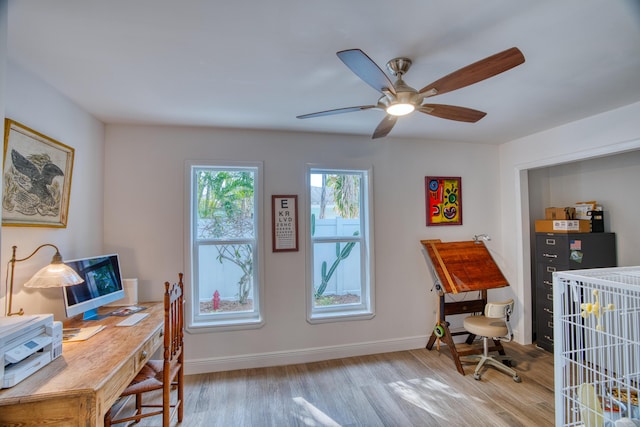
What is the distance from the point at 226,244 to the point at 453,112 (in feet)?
7.88

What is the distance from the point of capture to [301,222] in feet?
10.6

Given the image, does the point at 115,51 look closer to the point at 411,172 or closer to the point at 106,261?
the point at 106,261

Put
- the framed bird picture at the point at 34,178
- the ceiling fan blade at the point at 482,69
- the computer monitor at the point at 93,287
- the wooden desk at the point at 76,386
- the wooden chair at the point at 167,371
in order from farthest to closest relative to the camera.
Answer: the computer monitor at the point at 93,287
the wooden chair at the point at 167,371
the framed bird picture at the point at 34,178
the ceiling fan blade at the point at 482,69
the wooden desk at the point at 76,386

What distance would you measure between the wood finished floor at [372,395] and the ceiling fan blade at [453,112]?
2211 millimetres

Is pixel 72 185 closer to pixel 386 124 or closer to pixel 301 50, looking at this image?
pixel 301 50

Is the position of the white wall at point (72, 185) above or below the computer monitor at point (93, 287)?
above

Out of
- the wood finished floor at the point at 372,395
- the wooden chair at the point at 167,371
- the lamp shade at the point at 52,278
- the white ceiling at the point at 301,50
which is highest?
the white ceiling at the point at 301,50

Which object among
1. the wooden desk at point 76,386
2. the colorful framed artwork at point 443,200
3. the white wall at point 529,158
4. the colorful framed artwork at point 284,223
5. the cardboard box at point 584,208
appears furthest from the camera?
the colorful framed artwork at point 443,200

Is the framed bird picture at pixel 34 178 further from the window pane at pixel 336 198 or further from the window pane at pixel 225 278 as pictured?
the window pane at pixel 336 198

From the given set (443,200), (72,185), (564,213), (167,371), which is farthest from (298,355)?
(564,213)

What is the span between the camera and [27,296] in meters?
1.97

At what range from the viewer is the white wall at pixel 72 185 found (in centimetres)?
188

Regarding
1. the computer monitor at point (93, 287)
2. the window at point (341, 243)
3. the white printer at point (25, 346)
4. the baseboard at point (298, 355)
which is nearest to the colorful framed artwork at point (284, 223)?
the window at point (341, 243)

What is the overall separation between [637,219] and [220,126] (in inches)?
172
